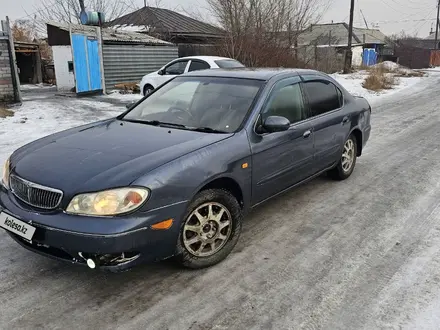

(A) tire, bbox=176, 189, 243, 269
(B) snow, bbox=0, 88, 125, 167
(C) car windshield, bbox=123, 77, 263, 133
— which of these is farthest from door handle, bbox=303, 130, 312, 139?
(B) snow, bbox=0, 88, 125, 167

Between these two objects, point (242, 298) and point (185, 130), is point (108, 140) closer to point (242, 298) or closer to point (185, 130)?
point (185, 130)

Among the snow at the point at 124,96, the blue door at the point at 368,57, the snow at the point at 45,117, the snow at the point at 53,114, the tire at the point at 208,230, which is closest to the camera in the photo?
the tire at the point at 208,230

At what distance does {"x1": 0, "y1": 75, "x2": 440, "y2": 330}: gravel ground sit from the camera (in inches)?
107

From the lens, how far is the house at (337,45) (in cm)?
2711

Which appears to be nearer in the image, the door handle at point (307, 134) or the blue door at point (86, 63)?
the door handle at point (307, 134)

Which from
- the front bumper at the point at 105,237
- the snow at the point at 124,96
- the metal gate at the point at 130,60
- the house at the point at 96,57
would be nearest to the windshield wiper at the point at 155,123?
the front bumper at the point at 105,237

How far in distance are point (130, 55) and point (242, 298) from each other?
1548 cm

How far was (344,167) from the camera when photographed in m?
5.50

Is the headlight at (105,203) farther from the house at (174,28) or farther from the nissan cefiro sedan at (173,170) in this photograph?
the house at (174,28)

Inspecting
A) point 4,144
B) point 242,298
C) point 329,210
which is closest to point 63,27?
point 4,144

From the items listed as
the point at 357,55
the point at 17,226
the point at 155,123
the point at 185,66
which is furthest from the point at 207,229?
the point at 357,55

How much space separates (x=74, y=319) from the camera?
8.88ft

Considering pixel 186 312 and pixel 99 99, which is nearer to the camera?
pixel 186 312

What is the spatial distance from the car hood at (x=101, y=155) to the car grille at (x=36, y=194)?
4 centimetres
